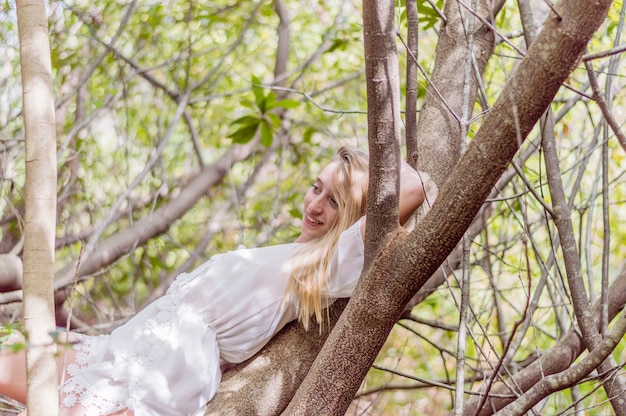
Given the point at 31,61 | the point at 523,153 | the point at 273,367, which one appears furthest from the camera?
the point at 523,153

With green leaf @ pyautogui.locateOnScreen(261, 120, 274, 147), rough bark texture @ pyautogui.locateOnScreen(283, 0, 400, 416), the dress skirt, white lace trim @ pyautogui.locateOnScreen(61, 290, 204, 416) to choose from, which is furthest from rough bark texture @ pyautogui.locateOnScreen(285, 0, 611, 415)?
green leaf @ pyautogui.locateOnScreen(261, 120, 274, 147)

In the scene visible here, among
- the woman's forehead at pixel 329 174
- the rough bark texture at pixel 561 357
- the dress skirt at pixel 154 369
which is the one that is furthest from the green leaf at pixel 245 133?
the rough bark texture at pixel 561 357

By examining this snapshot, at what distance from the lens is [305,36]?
4770 millimetres

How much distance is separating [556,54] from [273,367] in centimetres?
99

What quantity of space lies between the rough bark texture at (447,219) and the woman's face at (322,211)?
1.95 ft

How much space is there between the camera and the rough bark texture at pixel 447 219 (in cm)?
110

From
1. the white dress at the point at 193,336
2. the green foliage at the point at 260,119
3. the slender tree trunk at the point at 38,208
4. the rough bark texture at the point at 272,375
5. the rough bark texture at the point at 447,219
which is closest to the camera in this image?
the rough bark texture at the point at 447,219

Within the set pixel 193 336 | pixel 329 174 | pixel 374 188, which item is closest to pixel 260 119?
pixel 329 174

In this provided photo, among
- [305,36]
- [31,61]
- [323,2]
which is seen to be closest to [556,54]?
[31,61]

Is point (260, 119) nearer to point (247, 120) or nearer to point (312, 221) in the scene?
point (247, 120)

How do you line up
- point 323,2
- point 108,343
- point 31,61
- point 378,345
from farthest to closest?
point 323,2 → point 108,343 → point 378,345 → point 31,61

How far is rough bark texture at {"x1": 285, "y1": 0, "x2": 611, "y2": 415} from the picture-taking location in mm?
1100

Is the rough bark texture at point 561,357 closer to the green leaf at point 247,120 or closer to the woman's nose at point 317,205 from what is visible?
the woman's nose at point 317,205

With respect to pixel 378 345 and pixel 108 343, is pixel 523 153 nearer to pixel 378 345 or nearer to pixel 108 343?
pixel 378 345
